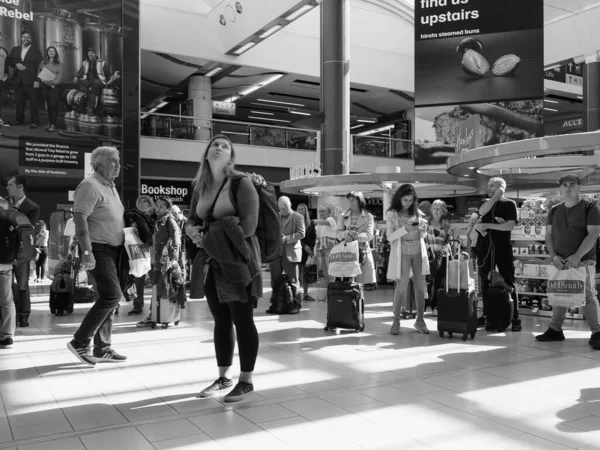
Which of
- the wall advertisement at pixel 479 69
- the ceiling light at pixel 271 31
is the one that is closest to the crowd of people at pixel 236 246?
the wall advertisement at pixel 479 69

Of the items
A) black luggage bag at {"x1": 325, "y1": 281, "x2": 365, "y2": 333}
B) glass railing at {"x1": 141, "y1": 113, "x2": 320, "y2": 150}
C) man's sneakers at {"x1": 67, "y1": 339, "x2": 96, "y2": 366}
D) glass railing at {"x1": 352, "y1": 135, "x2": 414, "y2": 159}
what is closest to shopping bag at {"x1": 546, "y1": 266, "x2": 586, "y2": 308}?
black luggage bag at {"x1": 325, "y1": 281, "x2": 365, "y2": 333}

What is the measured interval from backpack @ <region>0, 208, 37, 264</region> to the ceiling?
11207 mm

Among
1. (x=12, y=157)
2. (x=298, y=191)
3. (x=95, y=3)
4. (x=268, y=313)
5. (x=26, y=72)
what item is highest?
(x=95, y=3)

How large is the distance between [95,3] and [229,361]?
1193cm

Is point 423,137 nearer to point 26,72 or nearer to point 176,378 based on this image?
point 26,72

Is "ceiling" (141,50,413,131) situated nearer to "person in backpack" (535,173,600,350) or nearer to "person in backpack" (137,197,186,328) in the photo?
"person in backpack" (137,197,186,328)

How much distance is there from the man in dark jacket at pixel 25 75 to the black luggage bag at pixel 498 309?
11.1 m

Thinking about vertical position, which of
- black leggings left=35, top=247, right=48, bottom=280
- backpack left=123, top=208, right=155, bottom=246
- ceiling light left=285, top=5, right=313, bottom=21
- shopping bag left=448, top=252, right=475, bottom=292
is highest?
ceiling light left=285, top=5, right=313, bottom=21

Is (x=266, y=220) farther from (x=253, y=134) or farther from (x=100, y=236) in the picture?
(x=253, y=134)

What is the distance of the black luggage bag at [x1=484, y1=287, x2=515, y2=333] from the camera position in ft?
21.0

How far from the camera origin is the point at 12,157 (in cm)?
1348

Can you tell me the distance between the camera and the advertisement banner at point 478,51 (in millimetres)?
14633

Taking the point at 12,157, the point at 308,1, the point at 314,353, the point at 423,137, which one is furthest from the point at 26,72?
the point at 314,353

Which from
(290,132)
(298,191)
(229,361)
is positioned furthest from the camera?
(290,132)
